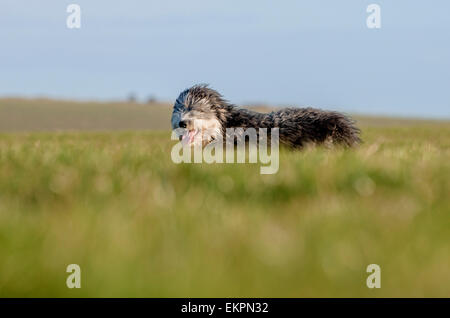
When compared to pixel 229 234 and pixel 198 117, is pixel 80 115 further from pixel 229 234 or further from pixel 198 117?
pixel 229 234

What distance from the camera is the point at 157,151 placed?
826cm

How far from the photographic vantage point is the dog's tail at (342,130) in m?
11.0

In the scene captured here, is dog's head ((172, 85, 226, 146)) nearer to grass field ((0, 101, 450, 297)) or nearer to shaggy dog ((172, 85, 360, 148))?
shaggy dog ((172, 85, 360, 148))

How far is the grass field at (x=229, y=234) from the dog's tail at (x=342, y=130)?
447 cm

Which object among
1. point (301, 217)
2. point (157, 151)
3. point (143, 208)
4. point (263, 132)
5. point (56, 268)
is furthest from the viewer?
point (263, 132)

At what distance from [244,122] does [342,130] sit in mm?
1794

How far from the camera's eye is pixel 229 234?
3.82 m

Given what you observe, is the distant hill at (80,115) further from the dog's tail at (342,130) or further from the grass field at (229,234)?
the grass field at (229,234)

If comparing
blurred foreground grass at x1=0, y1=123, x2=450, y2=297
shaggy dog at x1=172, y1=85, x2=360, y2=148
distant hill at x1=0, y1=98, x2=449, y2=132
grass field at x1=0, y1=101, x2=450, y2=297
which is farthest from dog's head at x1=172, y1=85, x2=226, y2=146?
distant hill at x1=0, y1=98, x2=449, y2=132

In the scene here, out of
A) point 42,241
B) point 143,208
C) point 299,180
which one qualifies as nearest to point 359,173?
point 299,180
